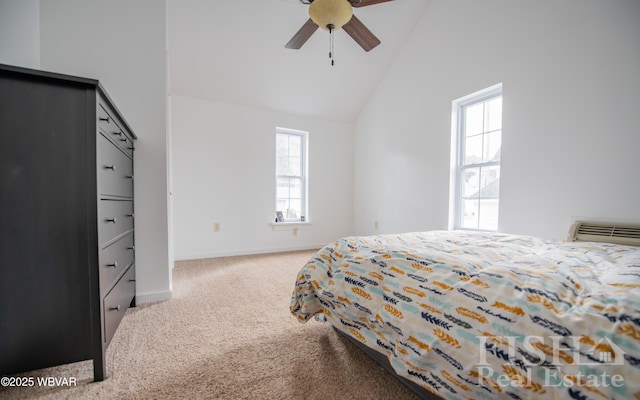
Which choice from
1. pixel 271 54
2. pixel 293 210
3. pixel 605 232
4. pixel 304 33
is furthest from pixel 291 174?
pixel 605 232

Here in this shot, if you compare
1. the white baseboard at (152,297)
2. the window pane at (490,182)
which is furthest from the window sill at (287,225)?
the window pane at (490,182)

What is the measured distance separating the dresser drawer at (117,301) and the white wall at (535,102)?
119 inches

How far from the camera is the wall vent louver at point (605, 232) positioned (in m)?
1.61

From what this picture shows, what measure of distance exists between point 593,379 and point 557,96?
2306 mm

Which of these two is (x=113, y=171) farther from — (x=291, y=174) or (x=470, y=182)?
(x=470, y=182)

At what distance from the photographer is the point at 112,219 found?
1.35m

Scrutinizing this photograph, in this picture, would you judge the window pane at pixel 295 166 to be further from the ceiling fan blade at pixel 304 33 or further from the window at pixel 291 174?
the ceiling fan blade at pixel 304 33

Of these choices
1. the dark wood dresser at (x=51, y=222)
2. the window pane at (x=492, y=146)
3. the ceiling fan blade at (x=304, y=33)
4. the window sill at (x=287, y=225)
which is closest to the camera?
the dark wood dresser at (x=51, y=222)

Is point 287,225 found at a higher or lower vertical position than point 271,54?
lower

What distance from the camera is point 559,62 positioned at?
203 cm

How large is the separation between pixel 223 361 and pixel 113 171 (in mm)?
1183

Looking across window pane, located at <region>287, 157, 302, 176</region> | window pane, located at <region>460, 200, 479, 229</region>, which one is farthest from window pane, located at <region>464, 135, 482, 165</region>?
window pane, located at <region>287, 157, 302, 176</region>

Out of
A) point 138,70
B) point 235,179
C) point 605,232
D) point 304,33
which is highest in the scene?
point 304,33

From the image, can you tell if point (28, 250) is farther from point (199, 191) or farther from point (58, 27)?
point (199, 191)
